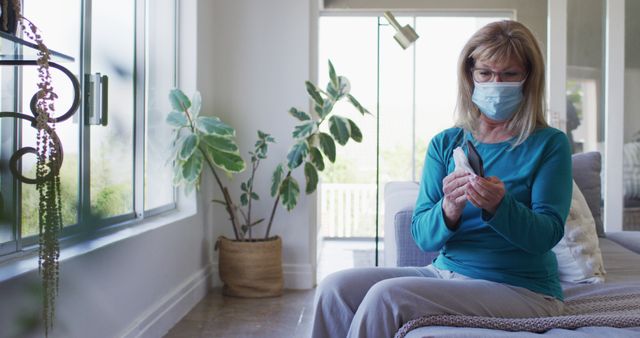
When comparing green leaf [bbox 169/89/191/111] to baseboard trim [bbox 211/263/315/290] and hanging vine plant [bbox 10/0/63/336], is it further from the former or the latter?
hanging vine plant [bbox 10/0/63/336]

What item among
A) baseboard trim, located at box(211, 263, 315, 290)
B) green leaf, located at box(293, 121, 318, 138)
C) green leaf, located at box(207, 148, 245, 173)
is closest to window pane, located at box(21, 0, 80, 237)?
green leaf, located at box(207, 148, 245, 173)

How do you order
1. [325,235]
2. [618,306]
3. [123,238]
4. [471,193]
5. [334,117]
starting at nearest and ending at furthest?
[471,193] < [618,306] < [123,238] < [334,117] < [325,235]

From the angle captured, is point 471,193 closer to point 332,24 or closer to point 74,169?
point 74,169

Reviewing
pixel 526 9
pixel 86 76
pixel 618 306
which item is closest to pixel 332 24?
pixel 526 9

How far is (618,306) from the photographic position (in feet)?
5.51

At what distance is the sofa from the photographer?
1.40m

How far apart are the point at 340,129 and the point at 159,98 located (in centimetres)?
98

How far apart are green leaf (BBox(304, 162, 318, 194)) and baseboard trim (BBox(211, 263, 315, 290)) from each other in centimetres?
55

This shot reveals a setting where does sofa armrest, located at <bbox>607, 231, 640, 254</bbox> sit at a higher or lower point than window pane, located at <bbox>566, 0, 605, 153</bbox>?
lower

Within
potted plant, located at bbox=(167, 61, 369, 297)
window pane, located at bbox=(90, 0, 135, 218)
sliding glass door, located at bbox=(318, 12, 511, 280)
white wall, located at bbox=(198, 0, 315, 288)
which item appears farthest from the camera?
sliding glass door, located at bbox=(318, 12, 511, 280)

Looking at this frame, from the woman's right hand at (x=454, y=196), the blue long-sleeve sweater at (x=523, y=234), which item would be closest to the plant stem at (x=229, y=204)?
the blue long-sleeve sweater at (x=523, y=234)

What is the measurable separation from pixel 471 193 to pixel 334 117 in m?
2.31

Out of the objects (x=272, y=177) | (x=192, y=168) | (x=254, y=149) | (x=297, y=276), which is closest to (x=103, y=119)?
(x=192, y=168)

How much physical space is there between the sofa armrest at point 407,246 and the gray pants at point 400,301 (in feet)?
1.86
